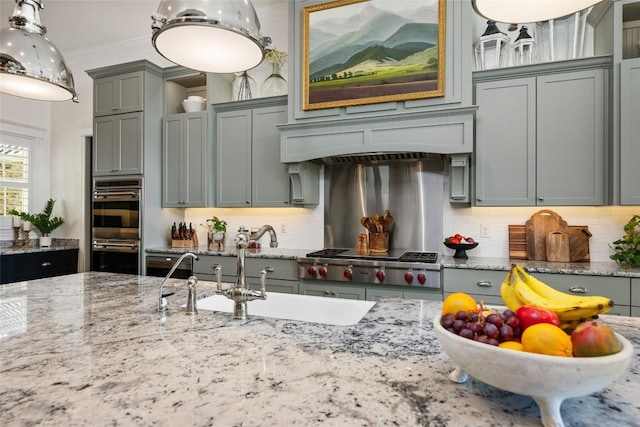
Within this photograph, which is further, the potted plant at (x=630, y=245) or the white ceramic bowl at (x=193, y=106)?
the white ceramic bowl at (x=193, y=106)

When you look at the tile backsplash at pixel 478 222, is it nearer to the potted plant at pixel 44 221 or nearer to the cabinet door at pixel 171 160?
the cabinet door at pixel 171 160

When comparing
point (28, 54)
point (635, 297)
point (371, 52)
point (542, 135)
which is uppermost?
point (371, 52)

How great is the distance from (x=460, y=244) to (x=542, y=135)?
1.04 meters

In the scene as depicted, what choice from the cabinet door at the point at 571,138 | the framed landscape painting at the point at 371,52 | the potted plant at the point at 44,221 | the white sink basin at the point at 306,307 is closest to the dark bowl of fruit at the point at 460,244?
the cabinet door at the point at 571,138

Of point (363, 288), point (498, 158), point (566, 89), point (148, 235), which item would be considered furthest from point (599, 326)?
point (148, 235)

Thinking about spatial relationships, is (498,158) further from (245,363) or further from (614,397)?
(245,363)

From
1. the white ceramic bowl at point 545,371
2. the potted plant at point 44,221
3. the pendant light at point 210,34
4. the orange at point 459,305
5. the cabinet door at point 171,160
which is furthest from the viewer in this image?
the potted plant at point 44,221

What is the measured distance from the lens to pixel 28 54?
167 cm

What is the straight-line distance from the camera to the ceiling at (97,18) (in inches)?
154

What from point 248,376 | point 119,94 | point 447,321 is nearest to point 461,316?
point 447,321

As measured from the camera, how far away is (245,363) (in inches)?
37.6

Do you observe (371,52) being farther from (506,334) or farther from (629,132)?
(506,334)

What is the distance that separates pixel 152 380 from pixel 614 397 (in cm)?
101

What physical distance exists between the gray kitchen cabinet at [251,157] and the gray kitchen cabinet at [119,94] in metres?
0.88
